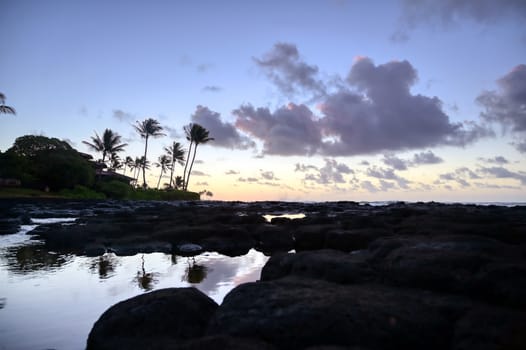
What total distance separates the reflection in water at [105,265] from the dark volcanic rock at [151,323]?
10.6 feet

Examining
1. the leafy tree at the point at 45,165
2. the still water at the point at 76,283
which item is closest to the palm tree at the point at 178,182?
the leafy tree at the point at 45,165

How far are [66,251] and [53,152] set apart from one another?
136ft

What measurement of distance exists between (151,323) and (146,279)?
3.21 metres

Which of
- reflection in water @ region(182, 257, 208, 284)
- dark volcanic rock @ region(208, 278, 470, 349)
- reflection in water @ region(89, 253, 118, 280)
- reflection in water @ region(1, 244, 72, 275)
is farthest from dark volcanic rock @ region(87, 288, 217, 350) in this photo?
reflection in water @ region(1, 244, 72, 275)

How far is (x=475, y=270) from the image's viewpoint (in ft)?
12.4

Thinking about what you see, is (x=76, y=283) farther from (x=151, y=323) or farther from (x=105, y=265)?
(x=151, y=323)

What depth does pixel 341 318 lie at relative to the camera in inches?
119

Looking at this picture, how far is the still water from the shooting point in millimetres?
4070

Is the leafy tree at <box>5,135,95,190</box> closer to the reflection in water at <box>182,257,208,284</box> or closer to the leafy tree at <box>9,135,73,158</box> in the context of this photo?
the leafy tree at <box>9,135,73,158</box>

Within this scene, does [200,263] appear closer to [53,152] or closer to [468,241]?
[468,241]

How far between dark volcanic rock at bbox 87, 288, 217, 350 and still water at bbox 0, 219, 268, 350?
465 millimetres

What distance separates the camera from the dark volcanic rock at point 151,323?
3.41 m

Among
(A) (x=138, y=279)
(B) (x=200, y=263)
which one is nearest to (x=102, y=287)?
(A) (x=138, y=279)

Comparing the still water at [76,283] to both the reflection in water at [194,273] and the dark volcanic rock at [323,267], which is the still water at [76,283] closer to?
the reflection in water at [194,273]
